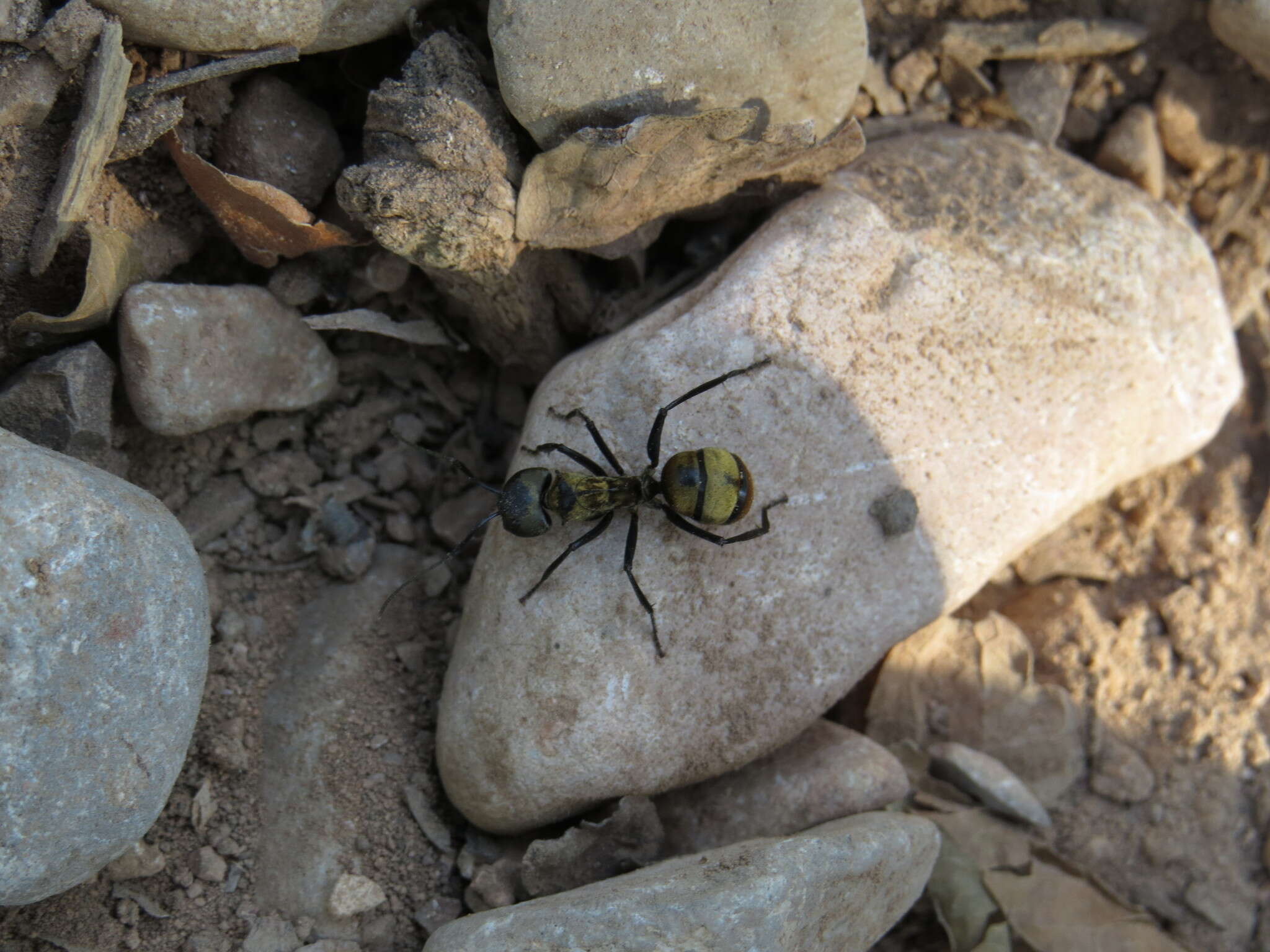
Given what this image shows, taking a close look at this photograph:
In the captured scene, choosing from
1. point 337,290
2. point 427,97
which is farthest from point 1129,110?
point 337,290

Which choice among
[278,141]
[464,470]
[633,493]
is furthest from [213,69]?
[633,493]

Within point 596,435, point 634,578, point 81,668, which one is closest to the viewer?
point 81,668

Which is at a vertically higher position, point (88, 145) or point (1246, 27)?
point (88, 145)

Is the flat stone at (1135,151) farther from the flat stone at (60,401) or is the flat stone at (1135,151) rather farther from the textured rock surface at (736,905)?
the flat stone at (60,401)

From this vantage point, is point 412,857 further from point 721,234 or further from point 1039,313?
point 1039,313

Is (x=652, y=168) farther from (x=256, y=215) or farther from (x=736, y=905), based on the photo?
(x=736, y=905)

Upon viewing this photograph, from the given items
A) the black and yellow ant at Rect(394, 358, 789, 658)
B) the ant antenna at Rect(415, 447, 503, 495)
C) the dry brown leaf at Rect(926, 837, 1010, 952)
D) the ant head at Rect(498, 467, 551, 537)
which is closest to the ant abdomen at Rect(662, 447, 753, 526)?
the black and yellow ant at Rect(394, 358, 789, 658)

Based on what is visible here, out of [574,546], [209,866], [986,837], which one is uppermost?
[574,546]
